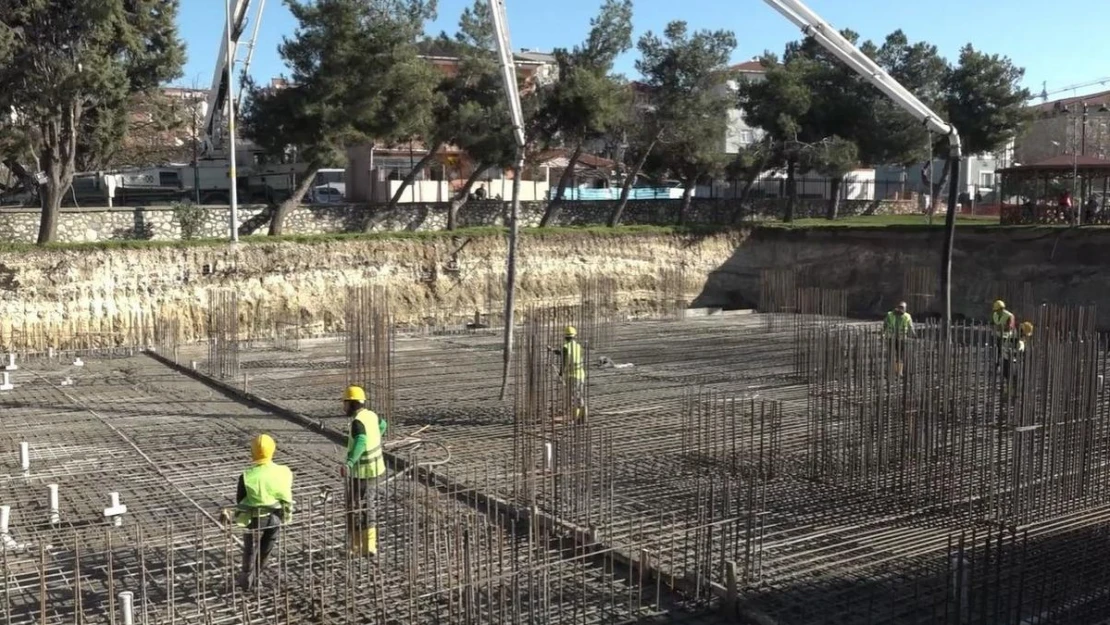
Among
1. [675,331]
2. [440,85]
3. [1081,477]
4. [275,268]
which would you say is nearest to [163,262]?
[275,268]

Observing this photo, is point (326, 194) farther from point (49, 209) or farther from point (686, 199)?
point (49, 209)

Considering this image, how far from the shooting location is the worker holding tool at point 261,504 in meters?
6.02

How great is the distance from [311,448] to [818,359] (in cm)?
587

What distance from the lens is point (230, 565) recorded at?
5.54m

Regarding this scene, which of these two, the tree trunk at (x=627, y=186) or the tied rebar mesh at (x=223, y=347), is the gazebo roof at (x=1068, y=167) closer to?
the tree trunk at (x=627, y=186)

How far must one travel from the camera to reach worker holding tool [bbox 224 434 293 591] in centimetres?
602

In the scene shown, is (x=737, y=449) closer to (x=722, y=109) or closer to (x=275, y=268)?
(x=275, y=268)

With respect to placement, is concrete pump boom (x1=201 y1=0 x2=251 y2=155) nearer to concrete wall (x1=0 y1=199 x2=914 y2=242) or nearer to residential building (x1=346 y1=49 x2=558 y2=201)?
concrete wall (x1=0 y1=199 x2=914 y2=242)

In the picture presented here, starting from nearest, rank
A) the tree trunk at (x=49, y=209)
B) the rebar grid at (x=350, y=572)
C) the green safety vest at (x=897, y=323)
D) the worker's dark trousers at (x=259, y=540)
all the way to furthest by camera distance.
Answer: the rebar grid at (x=350, y=572) < the worker's dark trousers at (x=259, y=540) < the green safety vest at (x=897, y=323) < the tree trunk at (x=49, y=209)

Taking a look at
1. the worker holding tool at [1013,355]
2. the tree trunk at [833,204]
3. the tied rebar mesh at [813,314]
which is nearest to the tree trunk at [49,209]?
the tied rebar mesh at [813,314]

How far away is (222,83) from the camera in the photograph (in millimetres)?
19875

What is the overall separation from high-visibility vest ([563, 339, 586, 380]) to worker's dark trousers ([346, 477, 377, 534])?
3.62 meters

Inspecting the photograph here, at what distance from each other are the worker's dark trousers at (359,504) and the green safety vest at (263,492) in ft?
1.33

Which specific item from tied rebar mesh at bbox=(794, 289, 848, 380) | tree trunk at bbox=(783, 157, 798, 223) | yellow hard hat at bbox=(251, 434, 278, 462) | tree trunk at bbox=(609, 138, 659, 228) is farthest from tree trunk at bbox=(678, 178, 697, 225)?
yellow hard hat at bbox=(251, 434, 278, 462)
